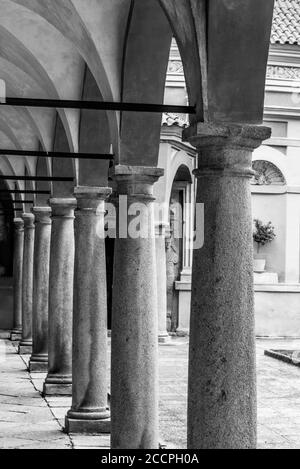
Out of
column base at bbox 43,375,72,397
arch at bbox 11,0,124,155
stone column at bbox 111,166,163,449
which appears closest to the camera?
stone column at bbox 111,166,163,449

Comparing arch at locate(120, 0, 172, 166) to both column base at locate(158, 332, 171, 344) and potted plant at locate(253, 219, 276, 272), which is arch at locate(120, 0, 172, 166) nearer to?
column base at locate(158, 332, 171, 344)

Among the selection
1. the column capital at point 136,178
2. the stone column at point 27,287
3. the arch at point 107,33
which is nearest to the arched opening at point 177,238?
the stone column at point 27,287

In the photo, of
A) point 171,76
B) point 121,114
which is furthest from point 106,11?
point 171,76

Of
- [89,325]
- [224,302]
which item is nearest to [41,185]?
[89,325]

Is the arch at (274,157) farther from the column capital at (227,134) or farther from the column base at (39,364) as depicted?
the column capital at (227,134)

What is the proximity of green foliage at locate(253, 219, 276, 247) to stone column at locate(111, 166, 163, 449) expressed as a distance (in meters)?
16.9

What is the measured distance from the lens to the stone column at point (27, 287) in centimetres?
1836

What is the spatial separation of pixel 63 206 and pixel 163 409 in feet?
9.80

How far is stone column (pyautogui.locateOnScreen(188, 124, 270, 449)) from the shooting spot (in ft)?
18.1

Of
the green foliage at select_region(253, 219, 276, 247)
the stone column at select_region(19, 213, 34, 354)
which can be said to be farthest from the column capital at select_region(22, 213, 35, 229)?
the green foliage at select_region(253, 219, 276, 247)

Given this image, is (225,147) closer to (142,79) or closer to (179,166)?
(142,79)

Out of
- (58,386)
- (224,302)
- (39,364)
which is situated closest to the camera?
(224,302)

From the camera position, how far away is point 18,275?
70.4 feet

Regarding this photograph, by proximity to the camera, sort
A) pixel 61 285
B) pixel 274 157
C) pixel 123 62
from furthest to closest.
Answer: pixel 274 157, pixel 61 285, pixel 123 62
